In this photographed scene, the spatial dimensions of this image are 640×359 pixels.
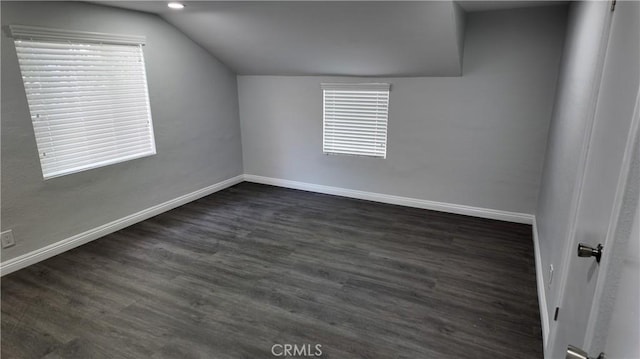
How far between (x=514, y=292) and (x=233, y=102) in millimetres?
3964

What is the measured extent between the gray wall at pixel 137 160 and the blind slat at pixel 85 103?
0.08 metres

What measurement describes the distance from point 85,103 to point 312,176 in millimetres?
2650

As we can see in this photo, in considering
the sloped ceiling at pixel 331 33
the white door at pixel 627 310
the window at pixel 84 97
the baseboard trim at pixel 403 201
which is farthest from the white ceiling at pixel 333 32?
the white door at pixel 627 310

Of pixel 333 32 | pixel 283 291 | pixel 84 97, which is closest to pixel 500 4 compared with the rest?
pixel 333 32

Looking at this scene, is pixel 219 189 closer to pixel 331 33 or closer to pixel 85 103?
pixel 85 103

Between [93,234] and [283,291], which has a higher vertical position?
[93,234]

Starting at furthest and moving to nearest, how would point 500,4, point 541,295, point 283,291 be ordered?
point 500,4
point 283,291
point 541,295

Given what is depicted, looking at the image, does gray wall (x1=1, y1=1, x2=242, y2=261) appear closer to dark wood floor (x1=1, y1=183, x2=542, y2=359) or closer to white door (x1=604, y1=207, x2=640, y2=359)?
dark wood floor (x1=1, y1=183, x2=542, y2=359)

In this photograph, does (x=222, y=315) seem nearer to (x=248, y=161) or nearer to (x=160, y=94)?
(x=160, y=94)

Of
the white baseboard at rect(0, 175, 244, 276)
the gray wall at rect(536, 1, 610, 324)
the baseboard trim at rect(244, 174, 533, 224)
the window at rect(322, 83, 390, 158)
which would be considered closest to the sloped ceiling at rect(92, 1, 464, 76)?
the window at rect(322, 83, 390, 158)

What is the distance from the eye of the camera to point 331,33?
350cm

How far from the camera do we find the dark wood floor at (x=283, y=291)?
7.05 feet

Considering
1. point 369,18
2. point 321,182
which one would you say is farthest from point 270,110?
point 369,18

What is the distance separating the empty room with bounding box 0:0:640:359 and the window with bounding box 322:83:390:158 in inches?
1.0
